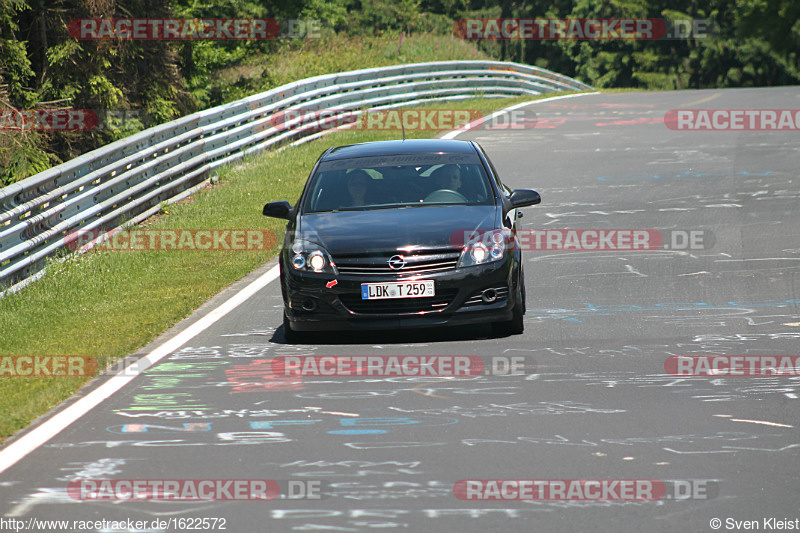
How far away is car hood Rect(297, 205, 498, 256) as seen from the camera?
9.13m

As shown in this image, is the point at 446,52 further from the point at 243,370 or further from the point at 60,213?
Answer: the point at 243,370

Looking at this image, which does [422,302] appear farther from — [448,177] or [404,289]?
[448,177]

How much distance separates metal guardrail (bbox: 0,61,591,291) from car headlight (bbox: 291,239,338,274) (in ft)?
12.2

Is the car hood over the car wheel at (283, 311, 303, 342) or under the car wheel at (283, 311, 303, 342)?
over

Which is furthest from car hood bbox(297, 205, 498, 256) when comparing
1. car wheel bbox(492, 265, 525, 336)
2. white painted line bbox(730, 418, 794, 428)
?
white painted line bbox(730, 418, 794, 428)

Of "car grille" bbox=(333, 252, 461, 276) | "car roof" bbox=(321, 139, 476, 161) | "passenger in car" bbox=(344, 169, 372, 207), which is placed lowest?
"car grille" bbox=(333, 252, 461, 276)

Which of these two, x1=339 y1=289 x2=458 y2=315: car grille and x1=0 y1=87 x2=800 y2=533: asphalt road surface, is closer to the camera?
x1=0 y1=87 x2=800 y2=533: asphalt road surface

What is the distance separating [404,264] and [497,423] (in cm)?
247

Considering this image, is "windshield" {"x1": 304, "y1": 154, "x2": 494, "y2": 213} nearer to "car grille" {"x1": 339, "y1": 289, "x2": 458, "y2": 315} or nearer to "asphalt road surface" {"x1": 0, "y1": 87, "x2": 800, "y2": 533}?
"asphalt road surface" {"x1": 0, "y1": 87, "x2": 800, "y2": 533}

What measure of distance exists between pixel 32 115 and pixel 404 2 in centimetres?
5986

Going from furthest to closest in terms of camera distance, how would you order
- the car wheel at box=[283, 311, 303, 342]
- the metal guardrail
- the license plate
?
the metal guardrail, the car wheel at box=[283, 311, 303, 342], the license plate

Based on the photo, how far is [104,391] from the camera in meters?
7.89

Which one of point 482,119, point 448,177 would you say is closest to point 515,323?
point 448,177

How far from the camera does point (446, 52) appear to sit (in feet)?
142
